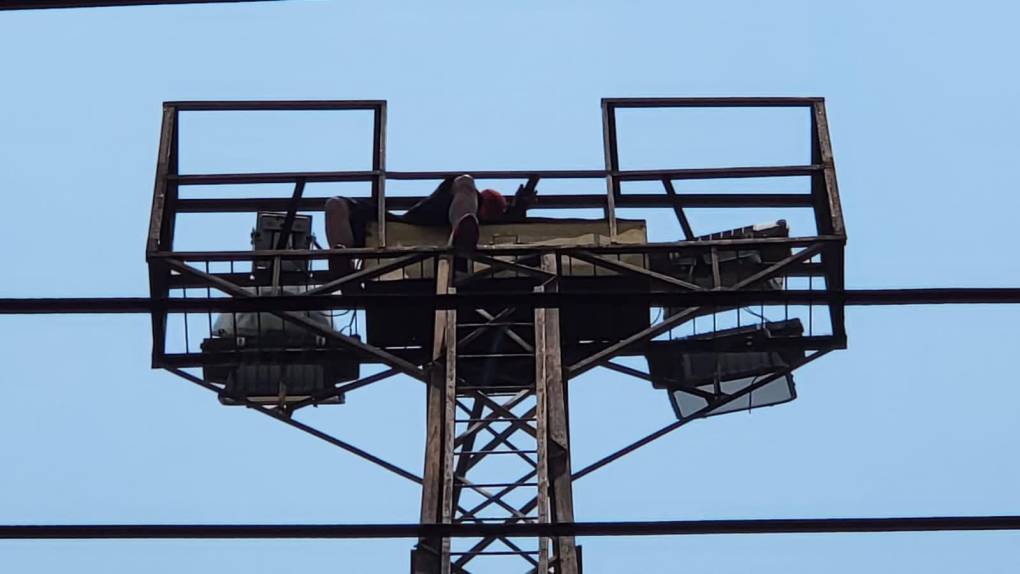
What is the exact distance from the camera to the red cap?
56.1 ft

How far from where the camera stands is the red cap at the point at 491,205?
673 inches

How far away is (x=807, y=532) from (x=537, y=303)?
53.8 inches

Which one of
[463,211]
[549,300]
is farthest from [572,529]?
[463,211]

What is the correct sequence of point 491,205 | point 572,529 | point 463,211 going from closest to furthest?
point 572,529 < point 463,211 < point 491,205

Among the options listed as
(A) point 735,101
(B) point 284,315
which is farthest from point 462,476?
(A) point 735,101

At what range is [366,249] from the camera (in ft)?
55.4

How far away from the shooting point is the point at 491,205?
17.2 m

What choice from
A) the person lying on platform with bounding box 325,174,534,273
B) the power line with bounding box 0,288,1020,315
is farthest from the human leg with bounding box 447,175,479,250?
the power line with bounding box 0,288,1020,315

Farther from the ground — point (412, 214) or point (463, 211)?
point (412, 214)

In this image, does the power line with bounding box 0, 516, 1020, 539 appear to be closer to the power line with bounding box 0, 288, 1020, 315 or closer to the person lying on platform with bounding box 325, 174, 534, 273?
the power line with bounding box 0, 288, 1020, 315

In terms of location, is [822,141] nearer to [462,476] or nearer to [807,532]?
[462,476]

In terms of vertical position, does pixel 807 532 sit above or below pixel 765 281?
below

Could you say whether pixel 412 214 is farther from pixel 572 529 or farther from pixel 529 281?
pixel 572 529

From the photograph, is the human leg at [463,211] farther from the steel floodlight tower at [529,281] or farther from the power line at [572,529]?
the power line at [572,529]
